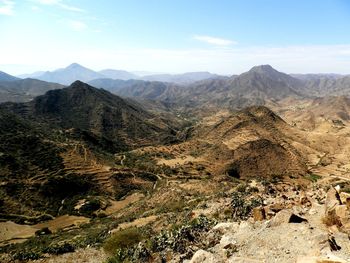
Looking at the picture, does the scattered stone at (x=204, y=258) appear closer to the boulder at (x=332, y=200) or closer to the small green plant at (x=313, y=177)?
the boulder at (x=332, y=200)

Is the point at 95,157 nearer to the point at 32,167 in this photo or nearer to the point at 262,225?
the point at 32,167

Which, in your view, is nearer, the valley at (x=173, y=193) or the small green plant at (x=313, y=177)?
the valley at (x=173, y=193)

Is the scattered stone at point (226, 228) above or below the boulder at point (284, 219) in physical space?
below

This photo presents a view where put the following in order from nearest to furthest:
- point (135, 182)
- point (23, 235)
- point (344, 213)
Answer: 1. point (344, 213)
2. point (23, 235)
3. point (135, 182)

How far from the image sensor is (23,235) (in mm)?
62062

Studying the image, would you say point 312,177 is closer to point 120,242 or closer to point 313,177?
point 313,177

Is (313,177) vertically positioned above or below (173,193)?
below

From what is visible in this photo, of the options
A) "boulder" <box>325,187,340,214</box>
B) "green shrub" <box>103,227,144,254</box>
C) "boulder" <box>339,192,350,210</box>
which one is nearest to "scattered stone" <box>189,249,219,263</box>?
"boulder" <box>325,187,340,214</box>

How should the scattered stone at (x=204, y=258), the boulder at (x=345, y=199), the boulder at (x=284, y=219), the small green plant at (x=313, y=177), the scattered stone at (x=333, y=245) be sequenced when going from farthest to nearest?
the small green plant at (x=313, y=177) < the boulder at (x=284, y=219) < the boulder at (x=345, y=199) < the scattered stone at (x=204, y=258) < the scattered stone at (x=333, y=245)

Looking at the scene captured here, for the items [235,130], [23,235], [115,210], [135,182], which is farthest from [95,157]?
[235,130]

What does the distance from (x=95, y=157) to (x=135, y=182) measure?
61.9 ft

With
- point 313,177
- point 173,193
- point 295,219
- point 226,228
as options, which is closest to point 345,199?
point 295,219

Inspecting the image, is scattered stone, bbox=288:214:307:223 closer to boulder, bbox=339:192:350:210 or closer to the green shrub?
boulder, bbox=339:192:350:210

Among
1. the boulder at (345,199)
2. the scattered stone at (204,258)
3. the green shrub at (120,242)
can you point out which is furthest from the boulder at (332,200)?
the green shrub at (120,242)
